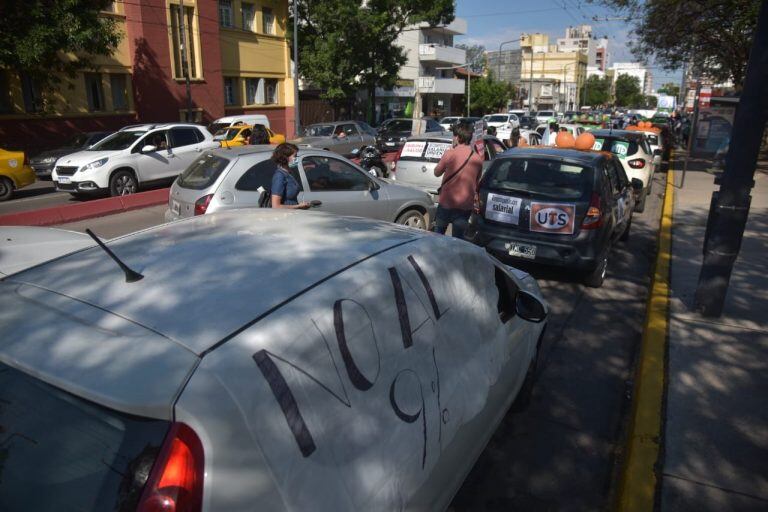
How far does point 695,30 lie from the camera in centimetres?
2020

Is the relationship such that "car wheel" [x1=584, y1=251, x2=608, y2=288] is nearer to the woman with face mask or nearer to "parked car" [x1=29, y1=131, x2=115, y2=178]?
the woman with face mask

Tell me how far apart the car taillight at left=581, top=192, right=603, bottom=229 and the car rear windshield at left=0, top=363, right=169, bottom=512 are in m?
5.94

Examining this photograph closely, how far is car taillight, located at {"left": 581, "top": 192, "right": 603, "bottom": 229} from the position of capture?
262 inches

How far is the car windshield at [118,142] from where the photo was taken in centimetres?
1459

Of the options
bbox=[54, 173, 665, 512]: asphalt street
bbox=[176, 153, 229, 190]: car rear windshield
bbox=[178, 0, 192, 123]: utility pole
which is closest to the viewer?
bbox=[54, 173, 665, 512]: asphalt street

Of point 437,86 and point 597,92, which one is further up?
point 597,92

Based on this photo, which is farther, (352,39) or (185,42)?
(352,39)

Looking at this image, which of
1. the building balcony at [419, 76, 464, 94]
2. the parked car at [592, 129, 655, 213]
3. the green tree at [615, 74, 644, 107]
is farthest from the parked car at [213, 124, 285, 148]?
the green tree at [615, 74, 644, 107]

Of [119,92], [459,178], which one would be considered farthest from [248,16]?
[459,178]

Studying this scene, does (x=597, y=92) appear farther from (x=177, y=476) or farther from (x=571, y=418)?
(x=177, y=476)

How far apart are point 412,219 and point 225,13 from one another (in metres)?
26.7

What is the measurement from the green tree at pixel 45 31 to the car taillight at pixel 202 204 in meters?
15.2

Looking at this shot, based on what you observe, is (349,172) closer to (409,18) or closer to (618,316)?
(618,316)

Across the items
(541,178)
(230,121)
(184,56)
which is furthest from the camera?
(184,56)
